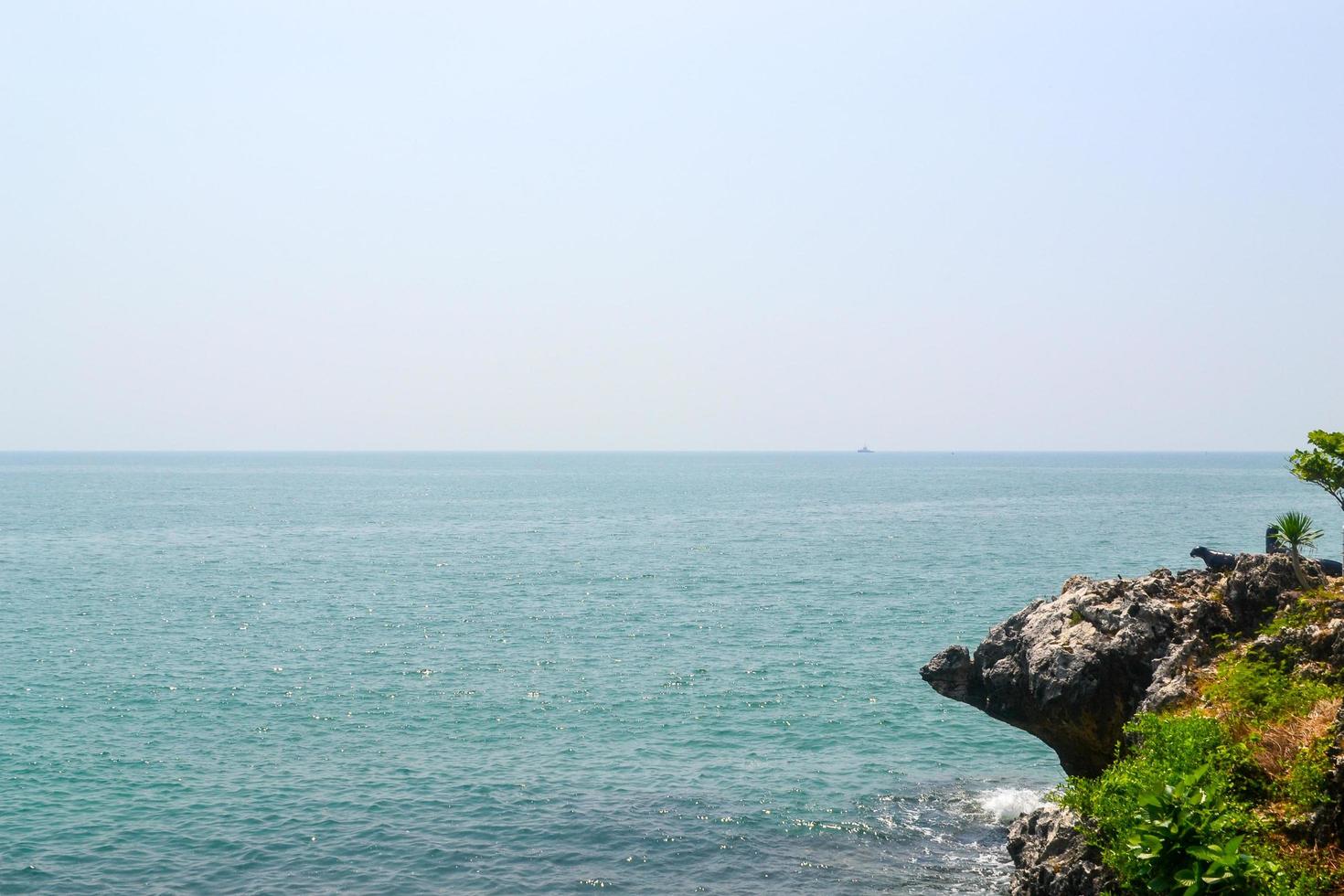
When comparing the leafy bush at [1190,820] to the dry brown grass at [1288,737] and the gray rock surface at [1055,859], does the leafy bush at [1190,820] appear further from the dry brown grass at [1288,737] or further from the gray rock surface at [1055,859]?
the gray rock surface at [1055,859]

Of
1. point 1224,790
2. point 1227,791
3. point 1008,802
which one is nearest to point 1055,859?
point 1227,791

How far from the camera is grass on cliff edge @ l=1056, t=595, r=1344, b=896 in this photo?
17.5 m

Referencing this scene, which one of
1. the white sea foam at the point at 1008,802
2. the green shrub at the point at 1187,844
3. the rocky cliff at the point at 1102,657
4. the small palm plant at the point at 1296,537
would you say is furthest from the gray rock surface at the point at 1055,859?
the small palm plant at the point at 1296,537

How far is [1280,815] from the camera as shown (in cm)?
1920

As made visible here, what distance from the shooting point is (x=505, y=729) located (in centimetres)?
4619

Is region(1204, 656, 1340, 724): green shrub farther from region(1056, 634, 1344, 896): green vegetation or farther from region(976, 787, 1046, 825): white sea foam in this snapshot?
region(976, 787, 1046, 825): white sea foam

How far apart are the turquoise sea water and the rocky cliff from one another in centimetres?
539

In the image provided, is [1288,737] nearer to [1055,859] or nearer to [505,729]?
[1055,859]

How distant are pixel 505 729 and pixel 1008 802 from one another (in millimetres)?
21980

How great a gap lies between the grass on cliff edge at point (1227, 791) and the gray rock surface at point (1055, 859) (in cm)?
82

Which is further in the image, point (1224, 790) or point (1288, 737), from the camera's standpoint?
point (1288, 737)

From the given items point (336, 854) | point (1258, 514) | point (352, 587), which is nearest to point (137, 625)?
point (352, 587)

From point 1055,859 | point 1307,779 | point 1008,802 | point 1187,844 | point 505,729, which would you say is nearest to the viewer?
point 1187,844

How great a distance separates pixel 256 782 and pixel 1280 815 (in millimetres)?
34477
